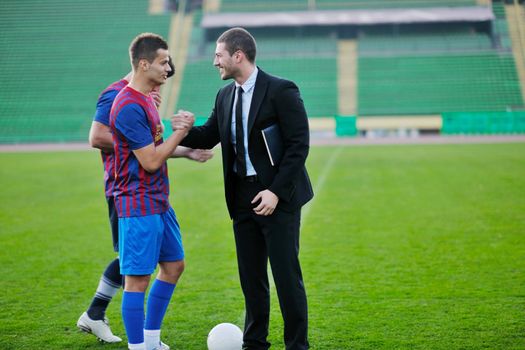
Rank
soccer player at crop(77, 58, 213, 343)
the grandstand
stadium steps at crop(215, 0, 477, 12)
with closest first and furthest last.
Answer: soccer player at crop(77, 58, 213, 343), the grandstand, stadium steps at crop(215, 0, 477, 12)

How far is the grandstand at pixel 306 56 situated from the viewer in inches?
1403

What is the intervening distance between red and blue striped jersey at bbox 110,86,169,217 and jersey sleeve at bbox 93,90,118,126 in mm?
462

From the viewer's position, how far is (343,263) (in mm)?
7723

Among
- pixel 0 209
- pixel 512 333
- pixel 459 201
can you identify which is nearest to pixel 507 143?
pixel 459 201

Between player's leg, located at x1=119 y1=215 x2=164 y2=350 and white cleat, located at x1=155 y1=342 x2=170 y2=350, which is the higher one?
player's leg, located at x1=119 y1=215 x2=164 y2=350

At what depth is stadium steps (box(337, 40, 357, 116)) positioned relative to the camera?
36656mm

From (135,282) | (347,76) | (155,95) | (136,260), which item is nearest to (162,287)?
(135,282)

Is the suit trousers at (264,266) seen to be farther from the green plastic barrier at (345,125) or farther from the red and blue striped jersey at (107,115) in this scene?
the green plastic barrier at (345,125)

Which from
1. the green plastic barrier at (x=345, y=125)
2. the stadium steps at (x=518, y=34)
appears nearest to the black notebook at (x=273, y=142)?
the green plastic barrier at (x=345, y=125)

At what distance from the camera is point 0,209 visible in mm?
12344

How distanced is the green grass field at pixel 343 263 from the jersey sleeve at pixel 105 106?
1.61 m

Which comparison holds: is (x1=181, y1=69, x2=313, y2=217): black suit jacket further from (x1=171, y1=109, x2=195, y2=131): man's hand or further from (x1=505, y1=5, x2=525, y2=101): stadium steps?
(x1=505, y1=5, x2=525, y2=101): stadium steps

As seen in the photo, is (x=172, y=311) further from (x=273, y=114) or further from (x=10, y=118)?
(x=10, y=118)

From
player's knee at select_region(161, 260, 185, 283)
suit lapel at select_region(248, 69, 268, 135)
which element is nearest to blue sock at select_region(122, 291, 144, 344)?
player's knee at select_region(161, 260, 185, 283)
